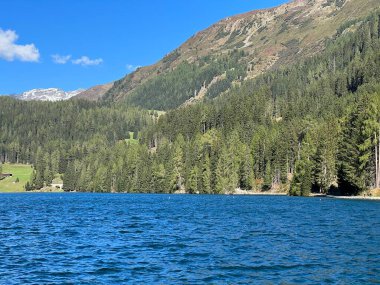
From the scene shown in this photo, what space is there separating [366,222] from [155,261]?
3600 centimetres

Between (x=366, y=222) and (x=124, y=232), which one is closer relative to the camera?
(x=124, y=232)

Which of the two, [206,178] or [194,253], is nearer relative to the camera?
[194,253]

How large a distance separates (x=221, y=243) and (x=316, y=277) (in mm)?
15906

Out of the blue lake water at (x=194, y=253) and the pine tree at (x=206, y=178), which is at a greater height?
the pine tree at (x=206, y=178)

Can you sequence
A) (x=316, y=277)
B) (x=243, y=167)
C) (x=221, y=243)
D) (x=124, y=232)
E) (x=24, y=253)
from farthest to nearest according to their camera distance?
(x=243, y=167) < (x=124, y=232) < (x=221, y=243) < (x=24, y=253) < (x=316, y=277)

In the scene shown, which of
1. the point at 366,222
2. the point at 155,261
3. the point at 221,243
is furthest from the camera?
the point at 366,222

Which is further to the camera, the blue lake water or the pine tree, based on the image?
the pine tree

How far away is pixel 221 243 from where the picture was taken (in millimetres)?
45469

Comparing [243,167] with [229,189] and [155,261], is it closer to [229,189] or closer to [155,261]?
[229,189]

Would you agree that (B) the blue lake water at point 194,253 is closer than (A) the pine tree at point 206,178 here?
Yes

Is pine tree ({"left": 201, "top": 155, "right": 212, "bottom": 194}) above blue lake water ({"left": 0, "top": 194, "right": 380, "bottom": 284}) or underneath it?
above

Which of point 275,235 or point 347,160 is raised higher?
point 347,160

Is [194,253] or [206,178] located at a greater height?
[206,178]

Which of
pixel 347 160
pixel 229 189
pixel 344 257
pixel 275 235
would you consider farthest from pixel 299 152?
pixel 344 257
